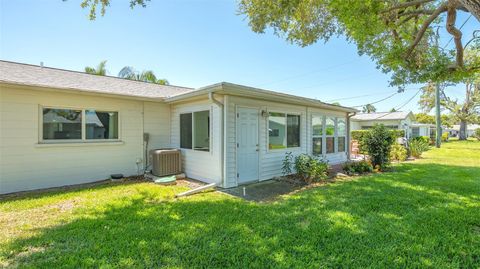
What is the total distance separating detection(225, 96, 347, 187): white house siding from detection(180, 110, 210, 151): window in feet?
2.64

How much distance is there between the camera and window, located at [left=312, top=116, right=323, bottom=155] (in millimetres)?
9086

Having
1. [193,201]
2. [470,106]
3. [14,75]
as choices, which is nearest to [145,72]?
[14,75]

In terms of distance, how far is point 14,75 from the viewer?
5961mm

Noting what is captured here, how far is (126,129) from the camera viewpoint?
7379 millimetres

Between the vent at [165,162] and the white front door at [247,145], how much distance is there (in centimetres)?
227

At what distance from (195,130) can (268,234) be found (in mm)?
4502

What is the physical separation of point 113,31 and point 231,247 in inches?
319

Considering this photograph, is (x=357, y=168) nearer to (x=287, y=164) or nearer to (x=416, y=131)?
(x=287, y=164)

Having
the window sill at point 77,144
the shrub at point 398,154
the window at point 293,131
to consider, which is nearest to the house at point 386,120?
the shrub at point 398,154

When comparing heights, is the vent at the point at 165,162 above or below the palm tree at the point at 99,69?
below

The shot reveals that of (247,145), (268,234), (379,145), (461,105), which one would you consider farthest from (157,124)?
(461,105)

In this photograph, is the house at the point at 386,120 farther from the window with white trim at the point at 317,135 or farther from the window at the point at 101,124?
the window at the point at 101,124

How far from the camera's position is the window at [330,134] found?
9.80 metres

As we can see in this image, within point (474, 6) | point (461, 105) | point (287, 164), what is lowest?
point (287, 164)
